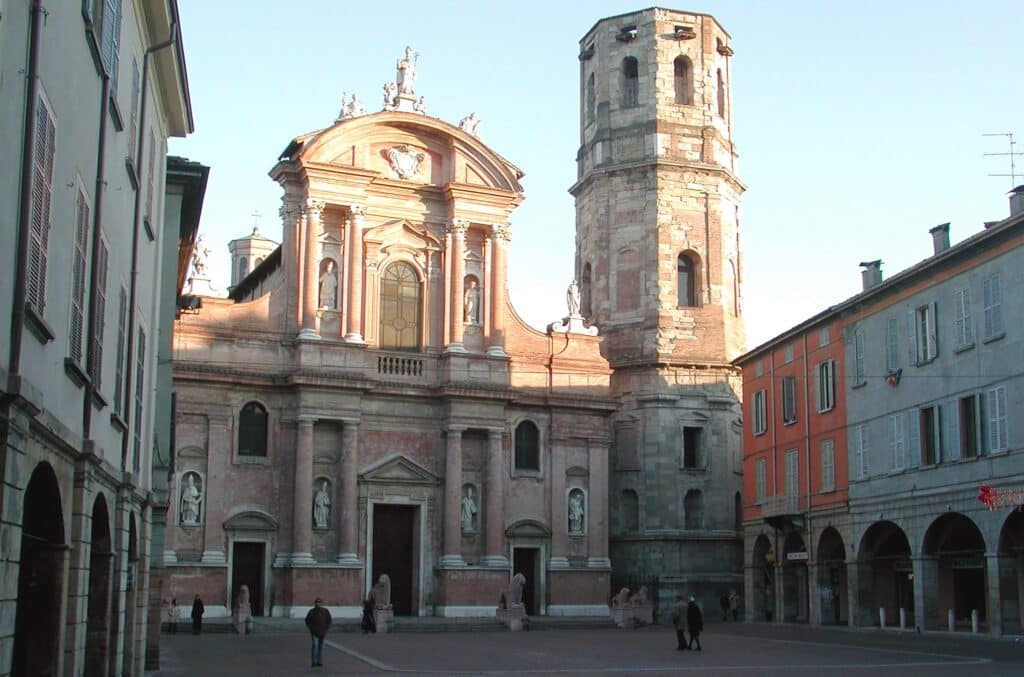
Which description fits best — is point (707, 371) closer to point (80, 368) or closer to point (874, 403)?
point (874, 403)

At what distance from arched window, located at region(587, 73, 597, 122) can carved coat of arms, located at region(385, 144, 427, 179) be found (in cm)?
981

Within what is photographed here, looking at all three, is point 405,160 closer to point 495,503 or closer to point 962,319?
point 495,503

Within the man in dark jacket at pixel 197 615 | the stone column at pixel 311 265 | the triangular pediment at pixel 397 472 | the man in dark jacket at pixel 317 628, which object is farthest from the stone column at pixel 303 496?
the man in dark jacket at pixel 317 628

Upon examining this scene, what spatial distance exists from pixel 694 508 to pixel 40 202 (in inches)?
1565

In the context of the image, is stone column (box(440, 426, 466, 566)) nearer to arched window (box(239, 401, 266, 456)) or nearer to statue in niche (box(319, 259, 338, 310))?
statue in niche (box(319, 259, 338, 310))

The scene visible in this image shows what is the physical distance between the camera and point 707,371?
158 ft

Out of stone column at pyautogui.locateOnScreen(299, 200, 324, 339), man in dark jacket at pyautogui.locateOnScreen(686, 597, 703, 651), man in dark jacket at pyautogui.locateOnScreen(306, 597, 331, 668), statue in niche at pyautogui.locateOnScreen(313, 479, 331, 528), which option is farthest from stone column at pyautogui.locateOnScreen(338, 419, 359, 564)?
man in dark jacket at pyautogui.locateOnScreen(306, 597, 331, 668)

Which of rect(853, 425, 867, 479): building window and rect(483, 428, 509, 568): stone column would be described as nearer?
rect(853, 425, 867, 479): building window

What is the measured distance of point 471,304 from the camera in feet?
146

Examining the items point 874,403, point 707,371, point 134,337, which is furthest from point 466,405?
point 134,337

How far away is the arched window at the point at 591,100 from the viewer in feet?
170

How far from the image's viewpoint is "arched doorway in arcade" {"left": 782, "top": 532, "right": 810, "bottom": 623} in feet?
138

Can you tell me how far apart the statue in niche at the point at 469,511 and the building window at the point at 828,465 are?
11.4m

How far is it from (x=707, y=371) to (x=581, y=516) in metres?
7.44
